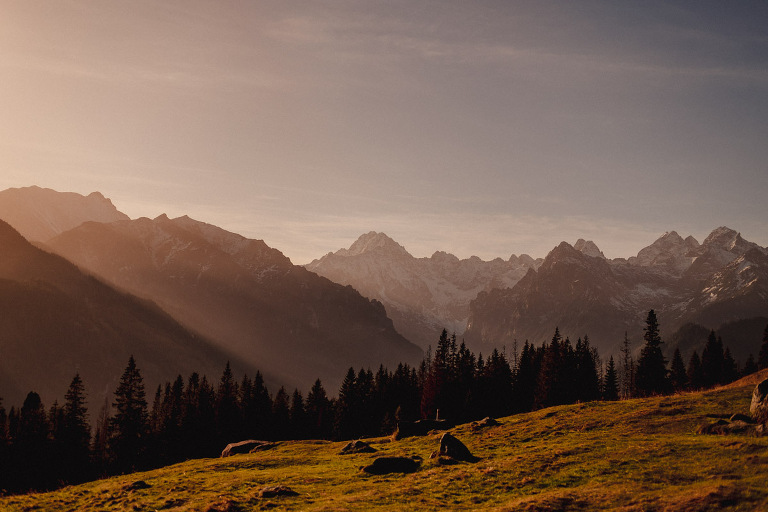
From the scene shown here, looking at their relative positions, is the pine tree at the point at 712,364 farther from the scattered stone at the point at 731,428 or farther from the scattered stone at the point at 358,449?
the scattered stone at the point at 358,449

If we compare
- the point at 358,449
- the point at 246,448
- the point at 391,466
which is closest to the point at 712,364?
the point at 358,449

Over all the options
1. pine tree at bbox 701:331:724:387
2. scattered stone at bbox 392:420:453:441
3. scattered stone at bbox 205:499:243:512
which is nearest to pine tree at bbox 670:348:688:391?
pine tree at bbox 701:331:724:387

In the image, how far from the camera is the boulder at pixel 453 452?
39.0m

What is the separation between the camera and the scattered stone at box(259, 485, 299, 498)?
107 ft

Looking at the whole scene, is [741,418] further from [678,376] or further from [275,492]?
[678,376]

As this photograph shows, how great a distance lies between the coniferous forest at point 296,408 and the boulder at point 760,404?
58.1 meters

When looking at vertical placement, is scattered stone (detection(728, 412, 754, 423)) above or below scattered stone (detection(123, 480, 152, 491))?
above

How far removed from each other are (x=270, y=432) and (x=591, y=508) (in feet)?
346

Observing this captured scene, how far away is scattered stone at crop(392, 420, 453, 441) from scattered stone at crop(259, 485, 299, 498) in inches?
1177

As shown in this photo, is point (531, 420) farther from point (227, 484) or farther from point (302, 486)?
point (227, 484)

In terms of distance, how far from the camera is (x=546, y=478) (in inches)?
1224

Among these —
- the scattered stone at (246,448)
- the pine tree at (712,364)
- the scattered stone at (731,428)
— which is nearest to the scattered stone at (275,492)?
the scattered stone at (731,428)

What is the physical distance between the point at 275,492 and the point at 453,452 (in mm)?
13225

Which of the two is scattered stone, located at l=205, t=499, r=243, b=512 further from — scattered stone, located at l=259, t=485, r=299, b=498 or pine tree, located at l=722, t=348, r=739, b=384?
pine tree, located at l=722, t=348, r=739, b=384
